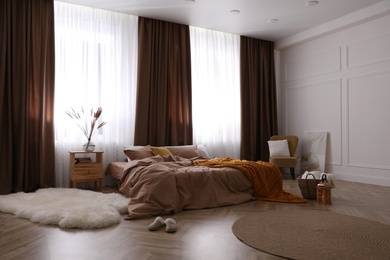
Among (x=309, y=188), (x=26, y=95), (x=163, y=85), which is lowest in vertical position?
(x=309, y=188)

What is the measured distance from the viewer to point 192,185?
358 centimetres

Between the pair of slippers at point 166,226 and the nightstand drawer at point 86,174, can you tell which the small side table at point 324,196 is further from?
the nightstand drawer at point 86,174

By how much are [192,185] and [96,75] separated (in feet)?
8.74

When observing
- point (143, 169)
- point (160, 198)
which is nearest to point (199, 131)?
point (143, 169)

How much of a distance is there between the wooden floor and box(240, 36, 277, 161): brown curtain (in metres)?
3.18

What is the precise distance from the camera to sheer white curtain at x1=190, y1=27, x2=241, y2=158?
239 inches

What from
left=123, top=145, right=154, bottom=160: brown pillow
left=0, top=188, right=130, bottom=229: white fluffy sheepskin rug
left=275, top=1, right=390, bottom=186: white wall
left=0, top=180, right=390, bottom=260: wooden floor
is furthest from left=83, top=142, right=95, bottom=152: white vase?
left=275, top=1, right=390, bottom=186: white wall

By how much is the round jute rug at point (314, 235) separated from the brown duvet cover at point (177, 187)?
637 mm

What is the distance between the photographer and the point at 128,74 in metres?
5.38

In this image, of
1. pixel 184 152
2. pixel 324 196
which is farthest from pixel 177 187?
pixel 324 196

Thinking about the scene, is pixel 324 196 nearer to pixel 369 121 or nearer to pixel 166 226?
pixel 166 226

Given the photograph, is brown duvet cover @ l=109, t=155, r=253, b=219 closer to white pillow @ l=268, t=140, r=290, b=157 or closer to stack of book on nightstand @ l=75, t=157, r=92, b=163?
stack of book on nightstand @ l=75, t=157, r=92, b=163

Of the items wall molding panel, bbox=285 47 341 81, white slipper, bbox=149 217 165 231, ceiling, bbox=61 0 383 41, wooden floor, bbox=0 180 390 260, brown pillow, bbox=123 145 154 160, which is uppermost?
ceiling, bbox=61 0 383 41

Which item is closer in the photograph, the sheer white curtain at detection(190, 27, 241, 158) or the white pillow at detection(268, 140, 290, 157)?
the white pillow at detection(268, 140, 290, 157)
